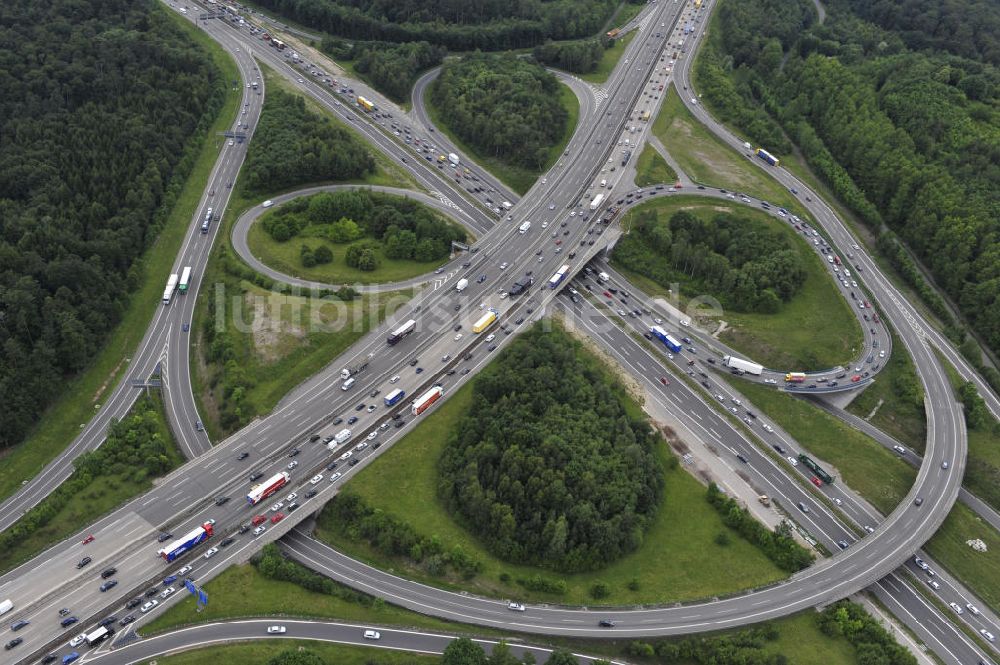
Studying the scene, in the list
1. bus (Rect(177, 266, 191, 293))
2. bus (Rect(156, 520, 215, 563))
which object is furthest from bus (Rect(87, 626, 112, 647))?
bus (Rect(177, 266, 191, 293))

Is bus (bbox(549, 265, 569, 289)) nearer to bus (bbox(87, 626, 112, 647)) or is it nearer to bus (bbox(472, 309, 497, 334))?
bus (bbox(472, 309, 497, 334))

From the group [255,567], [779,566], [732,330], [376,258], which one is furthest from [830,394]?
[255,567]

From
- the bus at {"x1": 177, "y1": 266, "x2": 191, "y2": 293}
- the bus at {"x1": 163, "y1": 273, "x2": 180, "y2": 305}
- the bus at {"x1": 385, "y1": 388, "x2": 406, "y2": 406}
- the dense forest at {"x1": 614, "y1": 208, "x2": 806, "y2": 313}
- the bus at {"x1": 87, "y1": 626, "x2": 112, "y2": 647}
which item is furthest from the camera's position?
the dense forest at {"x1": 614, "y1": 208, "x2": 806, "y2": 313}

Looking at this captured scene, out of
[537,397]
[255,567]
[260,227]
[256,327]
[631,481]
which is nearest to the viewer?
[255,567]

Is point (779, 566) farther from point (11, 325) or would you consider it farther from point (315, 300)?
point (11, 325)

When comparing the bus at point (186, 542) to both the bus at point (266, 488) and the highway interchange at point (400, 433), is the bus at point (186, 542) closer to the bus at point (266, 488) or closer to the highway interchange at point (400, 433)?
the highway interchange at point (400, 433)

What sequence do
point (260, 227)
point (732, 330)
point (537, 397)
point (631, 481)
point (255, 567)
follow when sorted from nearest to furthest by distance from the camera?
point (255, 567) → point (631, 481) → point (537, 397) → point (732, 330) → point (260, 227)

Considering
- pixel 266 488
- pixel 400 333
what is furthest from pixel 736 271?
pixel 266 488
